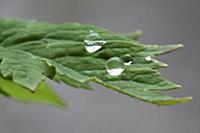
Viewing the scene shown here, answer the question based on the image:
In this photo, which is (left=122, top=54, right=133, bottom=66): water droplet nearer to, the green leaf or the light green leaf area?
the light green leaf area

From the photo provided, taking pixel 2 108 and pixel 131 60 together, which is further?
pixel 2 108

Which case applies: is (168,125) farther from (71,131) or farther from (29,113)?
(29,113)

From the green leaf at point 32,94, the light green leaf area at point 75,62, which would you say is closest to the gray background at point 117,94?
the green leaf at point 32,94

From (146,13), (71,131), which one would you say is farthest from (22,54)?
(146,13)

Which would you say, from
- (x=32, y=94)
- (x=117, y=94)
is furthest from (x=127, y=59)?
(x=117, y=94)

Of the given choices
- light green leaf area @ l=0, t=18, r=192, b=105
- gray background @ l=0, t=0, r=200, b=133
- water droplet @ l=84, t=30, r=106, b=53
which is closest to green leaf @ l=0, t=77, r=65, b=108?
light green leaf area @ l=0, t=18, r=192, b=105

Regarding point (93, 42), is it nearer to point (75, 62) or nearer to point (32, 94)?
point (75, 62)

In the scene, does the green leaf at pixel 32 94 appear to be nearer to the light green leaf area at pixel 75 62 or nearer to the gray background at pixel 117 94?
the light green leaf area at pixel 75 62
